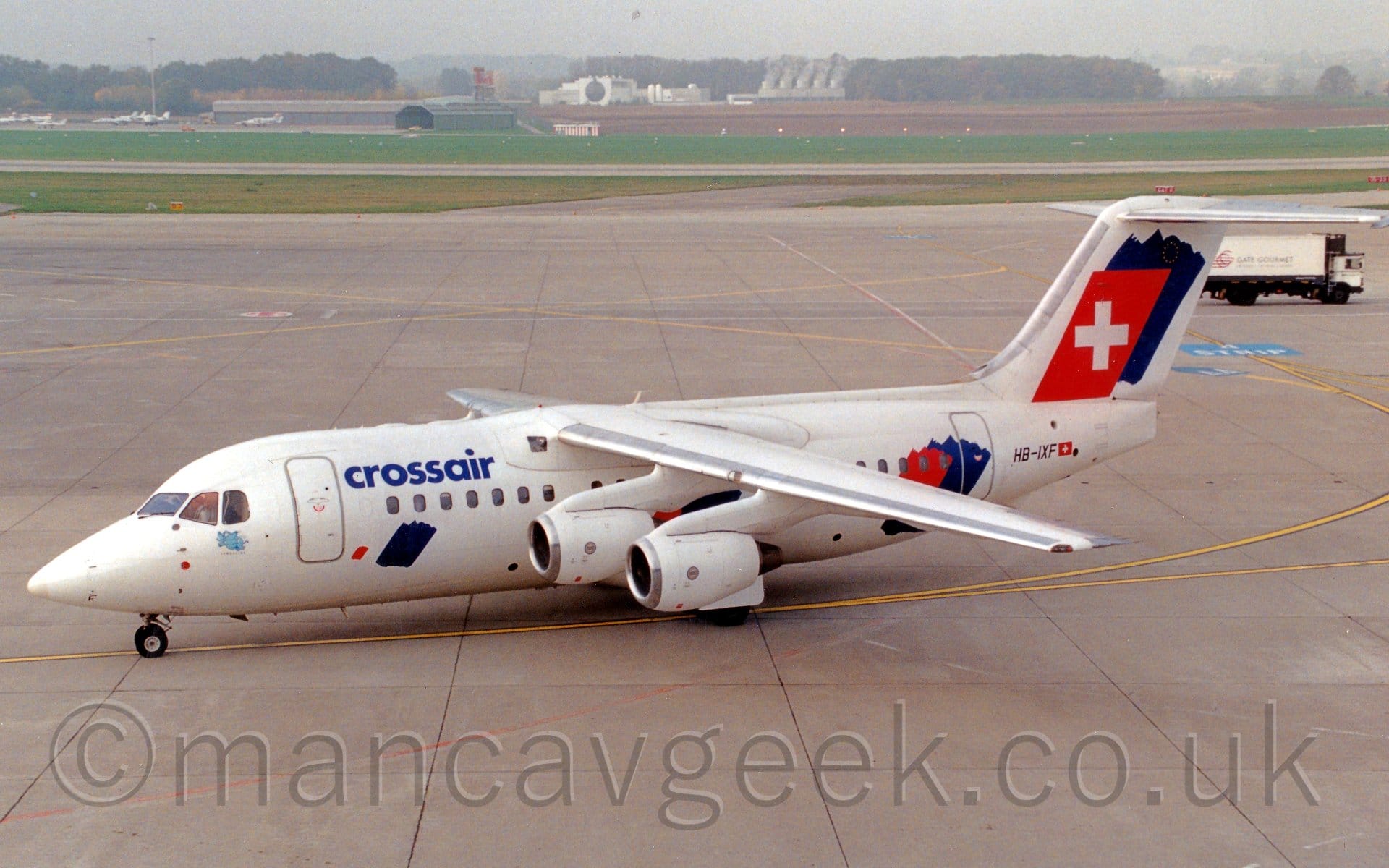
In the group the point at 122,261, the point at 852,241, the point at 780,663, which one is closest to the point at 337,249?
the point at 122,261

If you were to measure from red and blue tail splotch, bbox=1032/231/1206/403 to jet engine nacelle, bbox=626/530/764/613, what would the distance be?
661 centimetres

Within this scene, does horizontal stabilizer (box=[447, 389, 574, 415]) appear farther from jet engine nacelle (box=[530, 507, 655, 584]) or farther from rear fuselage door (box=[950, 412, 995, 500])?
rear fuselage door (box=[950, 412, 995, 500])

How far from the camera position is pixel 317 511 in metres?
18.8

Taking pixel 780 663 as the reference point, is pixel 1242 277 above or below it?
above

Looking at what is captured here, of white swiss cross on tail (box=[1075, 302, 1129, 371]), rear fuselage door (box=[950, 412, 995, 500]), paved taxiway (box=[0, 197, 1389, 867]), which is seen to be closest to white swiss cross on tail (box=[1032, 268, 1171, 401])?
white swiss cross on tail (box=[1075, 302, 1129, 371])

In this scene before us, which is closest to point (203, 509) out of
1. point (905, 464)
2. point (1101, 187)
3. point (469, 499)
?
point (469, 499)

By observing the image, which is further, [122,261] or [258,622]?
[122,261]

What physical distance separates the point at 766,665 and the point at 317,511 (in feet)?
20.7

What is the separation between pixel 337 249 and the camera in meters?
66.6

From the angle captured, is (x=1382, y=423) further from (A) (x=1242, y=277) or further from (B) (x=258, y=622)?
(B) (x=258, y=622)

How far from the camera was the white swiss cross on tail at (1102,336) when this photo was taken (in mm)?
23000

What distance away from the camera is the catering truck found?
5109 centimetres

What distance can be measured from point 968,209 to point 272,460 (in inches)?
3021

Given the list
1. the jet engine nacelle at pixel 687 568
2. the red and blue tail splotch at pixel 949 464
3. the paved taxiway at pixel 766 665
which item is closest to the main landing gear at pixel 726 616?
the paved taxiway at pixel 766 665
